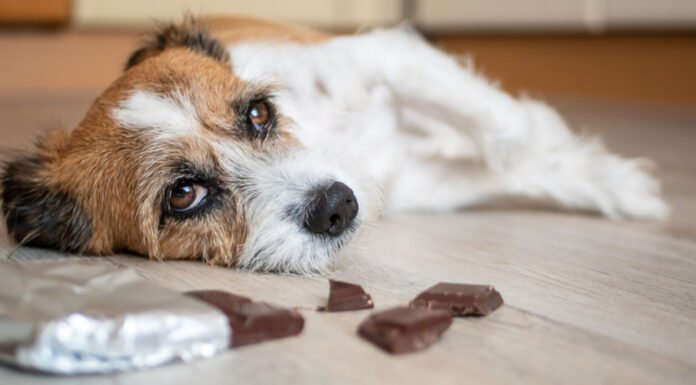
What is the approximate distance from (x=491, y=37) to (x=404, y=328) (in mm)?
4576

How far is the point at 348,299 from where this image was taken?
138 centimetres

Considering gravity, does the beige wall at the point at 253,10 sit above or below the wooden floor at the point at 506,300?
above

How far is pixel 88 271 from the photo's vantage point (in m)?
1.40

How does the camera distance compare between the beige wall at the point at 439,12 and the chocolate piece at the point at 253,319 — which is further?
the beige wall at the point at 439,12

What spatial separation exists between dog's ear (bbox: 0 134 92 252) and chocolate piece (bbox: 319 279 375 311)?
24.6 inches

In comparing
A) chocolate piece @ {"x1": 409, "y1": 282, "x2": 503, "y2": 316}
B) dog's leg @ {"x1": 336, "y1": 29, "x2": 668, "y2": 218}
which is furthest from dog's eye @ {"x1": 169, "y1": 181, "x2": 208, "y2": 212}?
dog's leg @ {"x1": 336, "y1": 29, "x2": 668, "y2": 218}

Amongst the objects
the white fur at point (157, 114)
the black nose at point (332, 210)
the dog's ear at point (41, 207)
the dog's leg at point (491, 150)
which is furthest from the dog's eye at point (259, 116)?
the dog's leg at point (491, 150)

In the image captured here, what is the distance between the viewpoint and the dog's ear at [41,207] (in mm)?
1752

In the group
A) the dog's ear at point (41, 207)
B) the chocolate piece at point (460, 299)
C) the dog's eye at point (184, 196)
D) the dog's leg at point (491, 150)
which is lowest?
the dog's ear at point (41, 207)

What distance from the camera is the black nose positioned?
1.62 metres

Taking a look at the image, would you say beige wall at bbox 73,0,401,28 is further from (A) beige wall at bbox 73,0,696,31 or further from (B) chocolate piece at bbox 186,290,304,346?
(B) chocolate piece at bbox 186,290,304,346

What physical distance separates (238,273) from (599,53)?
3.76 metres

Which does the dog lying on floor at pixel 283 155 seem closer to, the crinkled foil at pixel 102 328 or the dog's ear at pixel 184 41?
the dog's ear at pixel 184 41

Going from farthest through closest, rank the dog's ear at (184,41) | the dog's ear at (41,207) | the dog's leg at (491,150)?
the dog's leg at (491,150) < the dog's ear at (184,41) < the dog's ear at (41,207)
